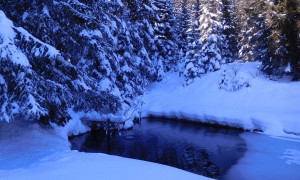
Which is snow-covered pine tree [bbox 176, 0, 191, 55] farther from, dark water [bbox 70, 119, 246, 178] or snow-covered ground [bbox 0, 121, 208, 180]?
snow-covered ground [bbox 0, 121, 208, 180]

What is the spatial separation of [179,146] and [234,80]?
30.2 feet

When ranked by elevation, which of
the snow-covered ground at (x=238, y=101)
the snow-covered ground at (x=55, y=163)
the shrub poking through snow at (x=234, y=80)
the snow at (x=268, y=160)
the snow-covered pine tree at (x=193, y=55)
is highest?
the snow-covered pine tree at (x=193, y=55)

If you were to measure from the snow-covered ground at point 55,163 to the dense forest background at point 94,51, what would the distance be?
80cm

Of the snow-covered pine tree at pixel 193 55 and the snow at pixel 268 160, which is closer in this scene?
the snow at pixel 268 160

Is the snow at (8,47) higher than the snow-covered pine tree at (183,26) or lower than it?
lower

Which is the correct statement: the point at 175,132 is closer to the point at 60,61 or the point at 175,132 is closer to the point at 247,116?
the point at 247,116

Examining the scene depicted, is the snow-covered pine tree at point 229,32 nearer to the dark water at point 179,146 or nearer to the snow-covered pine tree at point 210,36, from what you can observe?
the snow-covered pine tree at point 210,36

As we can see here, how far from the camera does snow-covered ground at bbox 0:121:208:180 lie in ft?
24.1

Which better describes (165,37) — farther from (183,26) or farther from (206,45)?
(183,26)

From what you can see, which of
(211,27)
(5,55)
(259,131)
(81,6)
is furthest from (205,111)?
(5,55)

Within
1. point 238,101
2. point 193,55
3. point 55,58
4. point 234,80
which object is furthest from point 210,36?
point 55,58

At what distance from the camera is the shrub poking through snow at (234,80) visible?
2370 centimetres

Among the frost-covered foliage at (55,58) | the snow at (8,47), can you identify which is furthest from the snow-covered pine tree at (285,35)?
the snow at (8,47)

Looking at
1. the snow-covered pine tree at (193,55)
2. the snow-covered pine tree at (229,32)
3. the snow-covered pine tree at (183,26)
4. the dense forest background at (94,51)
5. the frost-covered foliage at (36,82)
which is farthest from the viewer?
the snow-covered pine tree at (183,26)
